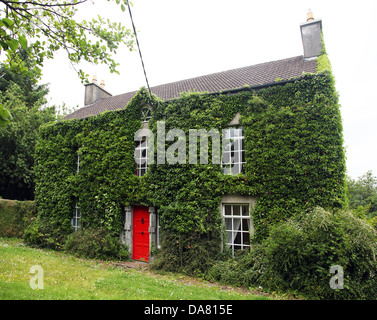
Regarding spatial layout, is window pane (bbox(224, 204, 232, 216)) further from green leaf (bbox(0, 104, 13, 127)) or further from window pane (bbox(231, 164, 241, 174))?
green leaf (bbox(0, 104, 13, 127))

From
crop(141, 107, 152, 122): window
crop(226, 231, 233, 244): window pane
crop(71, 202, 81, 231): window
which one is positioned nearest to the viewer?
crop(226, 231, 233, 244): window pane

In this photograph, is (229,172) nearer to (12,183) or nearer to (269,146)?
(269,146)

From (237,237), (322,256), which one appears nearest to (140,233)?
(237,237)

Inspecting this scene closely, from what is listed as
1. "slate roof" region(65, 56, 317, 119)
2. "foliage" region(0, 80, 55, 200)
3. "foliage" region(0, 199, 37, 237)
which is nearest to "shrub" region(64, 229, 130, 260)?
"foliage" region(0, 199, 37, 237)

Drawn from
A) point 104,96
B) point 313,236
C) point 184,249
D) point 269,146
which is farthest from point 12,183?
point 313,236

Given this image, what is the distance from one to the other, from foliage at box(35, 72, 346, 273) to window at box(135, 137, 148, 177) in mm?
272

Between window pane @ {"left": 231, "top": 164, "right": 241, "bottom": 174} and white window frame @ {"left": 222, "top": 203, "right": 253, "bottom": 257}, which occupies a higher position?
window pane @ {"left": 231, "top": 164, "right": 241, "bottom": 174}

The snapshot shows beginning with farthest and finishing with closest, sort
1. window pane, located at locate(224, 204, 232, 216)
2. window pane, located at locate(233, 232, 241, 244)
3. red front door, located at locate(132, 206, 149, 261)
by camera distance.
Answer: red front door, located at locate(132, 206, 149, 261), window pane, located at locate(224, 204, 232, 216), window pane, located at locate(233, 232, 241, 244)

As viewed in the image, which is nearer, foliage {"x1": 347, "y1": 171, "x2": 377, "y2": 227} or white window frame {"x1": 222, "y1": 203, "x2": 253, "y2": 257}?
white window frame {"x1": 222, "y1": 203, "x2": 253, "y2": 257}

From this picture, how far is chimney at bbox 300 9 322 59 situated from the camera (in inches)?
449

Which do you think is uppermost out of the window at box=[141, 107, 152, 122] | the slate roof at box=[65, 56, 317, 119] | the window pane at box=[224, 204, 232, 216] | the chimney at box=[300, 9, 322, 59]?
the chimney at box=[300, 9, 322, 59]

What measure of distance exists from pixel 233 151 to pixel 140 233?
590 cm

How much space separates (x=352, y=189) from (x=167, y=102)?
22.5 metres

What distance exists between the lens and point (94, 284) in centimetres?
710
